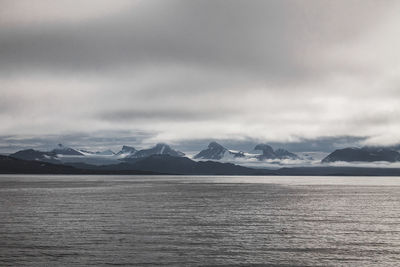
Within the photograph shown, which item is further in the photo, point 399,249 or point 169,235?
point 169,235

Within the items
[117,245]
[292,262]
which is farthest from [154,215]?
[292,262]

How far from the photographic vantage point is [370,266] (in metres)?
43.4

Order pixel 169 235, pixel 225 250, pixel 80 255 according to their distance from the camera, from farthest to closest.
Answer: pixel 169 235 < pixel 225 250 < pixel 80 255

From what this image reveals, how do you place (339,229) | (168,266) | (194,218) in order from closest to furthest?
(168,266) < (339,229) < (194,218)

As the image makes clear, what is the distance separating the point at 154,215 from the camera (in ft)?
288

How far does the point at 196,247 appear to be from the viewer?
172 feet

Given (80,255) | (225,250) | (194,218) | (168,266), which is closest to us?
(168,266)

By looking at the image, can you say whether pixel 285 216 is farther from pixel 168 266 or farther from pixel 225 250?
pixel 168 266

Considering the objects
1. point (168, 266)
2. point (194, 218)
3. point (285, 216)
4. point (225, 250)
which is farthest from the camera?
point (285, 216)

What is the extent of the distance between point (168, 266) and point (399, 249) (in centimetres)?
3056

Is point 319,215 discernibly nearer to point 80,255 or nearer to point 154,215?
point 154,215

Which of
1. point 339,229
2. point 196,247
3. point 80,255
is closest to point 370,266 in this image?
point 196,247

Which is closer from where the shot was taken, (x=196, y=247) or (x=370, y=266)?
(x=370, y=266)

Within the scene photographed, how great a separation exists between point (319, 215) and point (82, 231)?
176ft
